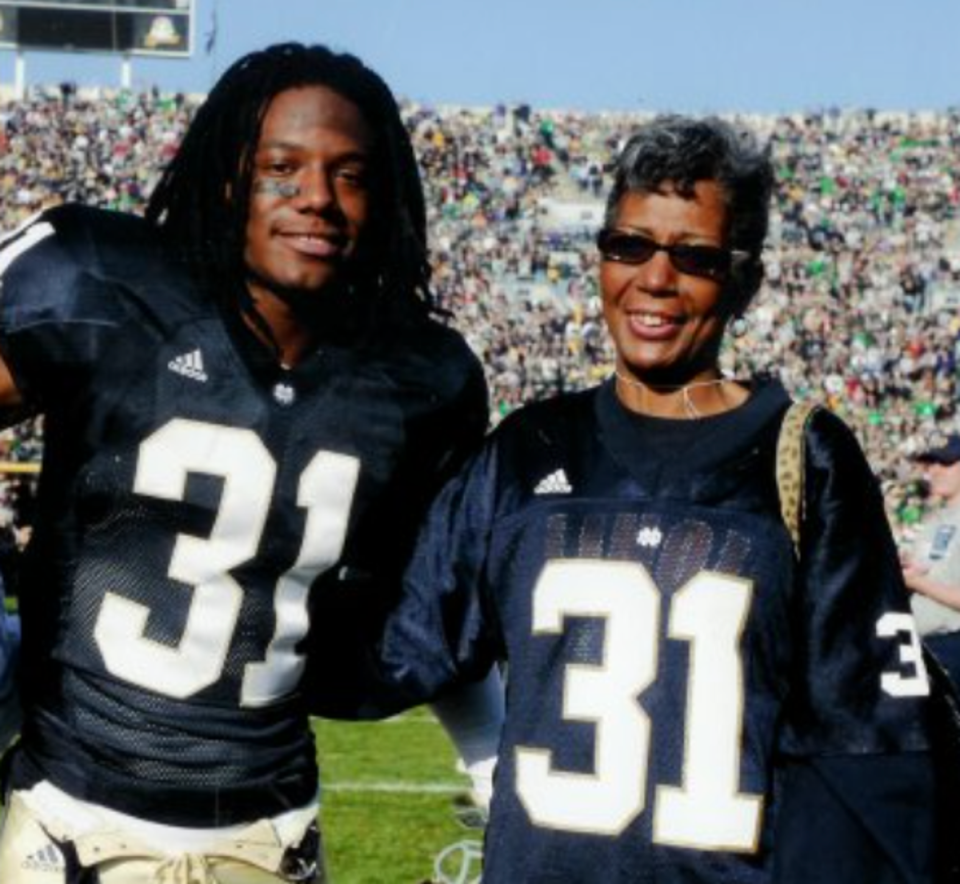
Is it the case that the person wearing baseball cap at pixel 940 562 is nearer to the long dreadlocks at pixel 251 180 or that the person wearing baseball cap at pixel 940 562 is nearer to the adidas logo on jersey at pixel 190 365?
the long dreadlocks at pixel 251 180

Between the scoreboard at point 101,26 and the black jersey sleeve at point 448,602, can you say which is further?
the scoreboard at point 101,26

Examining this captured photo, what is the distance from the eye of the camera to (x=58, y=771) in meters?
3.01

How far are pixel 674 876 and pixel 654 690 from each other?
245 mm

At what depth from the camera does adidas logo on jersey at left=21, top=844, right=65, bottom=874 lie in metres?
2.96

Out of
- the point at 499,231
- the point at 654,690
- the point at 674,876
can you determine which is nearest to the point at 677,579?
the point at 654,690

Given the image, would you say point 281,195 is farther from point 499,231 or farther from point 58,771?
point 499,231

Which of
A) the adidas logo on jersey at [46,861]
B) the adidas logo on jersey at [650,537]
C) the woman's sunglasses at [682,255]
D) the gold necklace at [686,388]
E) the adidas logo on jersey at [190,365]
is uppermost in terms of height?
the woman's sunglasses at [682,255]

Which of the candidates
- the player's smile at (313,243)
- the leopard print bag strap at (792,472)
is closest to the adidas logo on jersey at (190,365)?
the player's smile at (313,243)

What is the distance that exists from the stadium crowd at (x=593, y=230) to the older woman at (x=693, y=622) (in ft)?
60.7

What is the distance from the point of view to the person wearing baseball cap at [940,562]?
21.9 feet

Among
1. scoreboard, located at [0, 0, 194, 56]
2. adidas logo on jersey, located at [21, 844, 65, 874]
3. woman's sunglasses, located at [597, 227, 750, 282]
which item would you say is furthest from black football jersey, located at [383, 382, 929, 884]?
scoreboard, located at [0, 0, 194, 56]

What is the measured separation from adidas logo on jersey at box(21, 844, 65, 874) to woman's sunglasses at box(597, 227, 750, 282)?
1.17 m

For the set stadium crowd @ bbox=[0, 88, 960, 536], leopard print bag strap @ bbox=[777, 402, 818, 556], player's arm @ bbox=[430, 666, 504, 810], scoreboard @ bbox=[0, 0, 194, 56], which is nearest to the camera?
leopard print bag strap @ bbox=[777, 402, 818, 556]

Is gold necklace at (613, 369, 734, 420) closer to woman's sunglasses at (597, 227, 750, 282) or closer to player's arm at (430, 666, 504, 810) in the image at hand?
woman's sunglasses at (597, 227, 750, 282)
